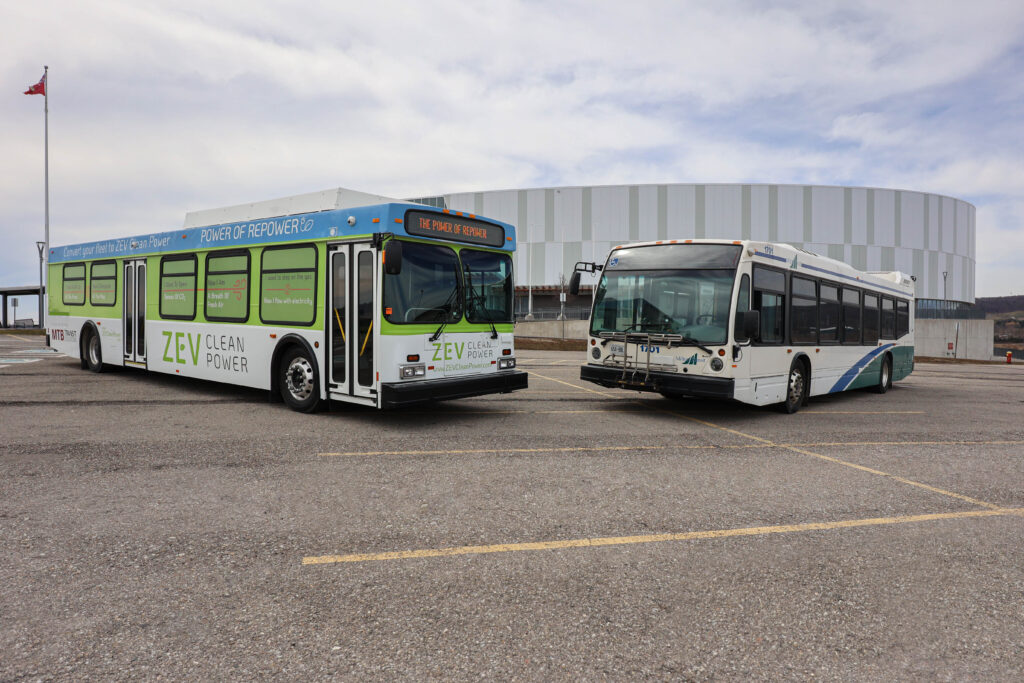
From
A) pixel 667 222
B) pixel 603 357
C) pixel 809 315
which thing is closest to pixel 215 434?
pixel 603 357

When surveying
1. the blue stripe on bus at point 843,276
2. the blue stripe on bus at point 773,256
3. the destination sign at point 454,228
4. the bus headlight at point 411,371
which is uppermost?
the destination sign at point 454,228

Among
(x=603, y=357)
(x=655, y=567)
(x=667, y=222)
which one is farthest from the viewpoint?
(x=667, y=222)

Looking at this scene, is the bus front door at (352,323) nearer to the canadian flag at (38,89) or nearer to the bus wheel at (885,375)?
the bus wheel at (885,375)

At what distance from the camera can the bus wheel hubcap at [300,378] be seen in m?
9.14

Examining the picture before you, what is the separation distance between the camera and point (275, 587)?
3447mm

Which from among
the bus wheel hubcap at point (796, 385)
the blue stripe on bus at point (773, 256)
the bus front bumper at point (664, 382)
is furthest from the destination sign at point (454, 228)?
the bus wheel hubcap at point (796, 385)

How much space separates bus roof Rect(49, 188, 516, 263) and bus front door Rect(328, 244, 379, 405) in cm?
34

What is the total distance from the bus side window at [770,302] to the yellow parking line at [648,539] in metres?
4.79

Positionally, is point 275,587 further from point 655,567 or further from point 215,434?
point 215,434

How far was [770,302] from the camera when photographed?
9.93 metres

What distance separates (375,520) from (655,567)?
1.93m

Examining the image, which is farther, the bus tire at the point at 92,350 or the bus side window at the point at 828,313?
the bus tire at the point at 92,350

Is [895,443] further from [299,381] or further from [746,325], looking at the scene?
[299,381]

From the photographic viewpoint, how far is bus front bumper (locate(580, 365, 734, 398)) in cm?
903
